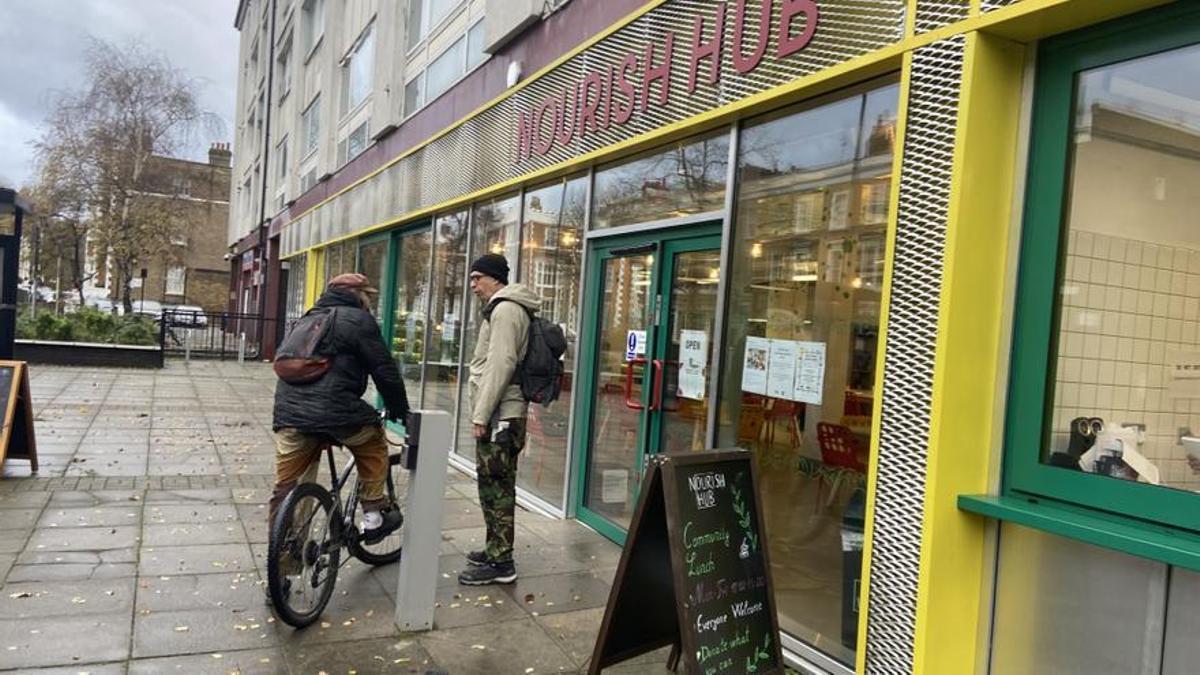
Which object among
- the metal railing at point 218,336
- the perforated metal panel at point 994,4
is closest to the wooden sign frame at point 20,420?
the perforated metal panel at point 994,4

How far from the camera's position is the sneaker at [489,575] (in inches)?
178

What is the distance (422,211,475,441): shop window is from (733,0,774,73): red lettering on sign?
15.1 ft

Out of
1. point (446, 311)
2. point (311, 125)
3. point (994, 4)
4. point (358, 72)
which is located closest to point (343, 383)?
point (994, 4)

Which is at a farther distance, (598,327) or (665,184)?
(598,327)

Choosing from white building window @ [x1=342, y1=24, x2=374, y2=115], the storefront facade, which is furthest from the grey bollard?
white building window @ [x1=342, y1=24, x2=374, y2=115]

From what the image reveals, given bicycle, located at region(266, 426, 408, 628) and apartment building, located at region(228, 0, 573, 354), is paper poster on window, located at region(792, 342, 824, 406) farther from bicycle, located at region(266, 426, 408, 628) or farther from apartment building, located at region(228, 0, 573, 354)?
apartment building, located at region(228, 0, 573, 354)

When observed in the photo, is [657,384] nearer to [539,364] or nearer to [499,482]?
[539,364]

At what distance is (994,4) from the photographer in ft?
9.26

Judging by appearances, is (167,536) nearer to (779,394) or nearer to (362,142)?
(779,394)

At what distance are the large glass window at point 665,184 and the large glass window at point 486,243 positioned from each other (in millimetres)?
1388

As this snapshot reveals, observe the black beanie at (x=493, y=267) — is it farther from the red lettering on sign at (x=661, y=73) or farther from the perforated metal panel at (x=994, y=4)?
the perforated metal panel at (x=994, y=4)

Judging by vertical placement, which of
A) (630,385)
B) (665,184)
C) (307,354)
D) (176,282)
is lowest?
(630,385)

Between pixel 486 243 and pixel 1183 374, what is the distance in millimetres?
6093

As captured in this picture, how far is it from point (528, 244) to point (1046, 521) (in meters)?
4.93
